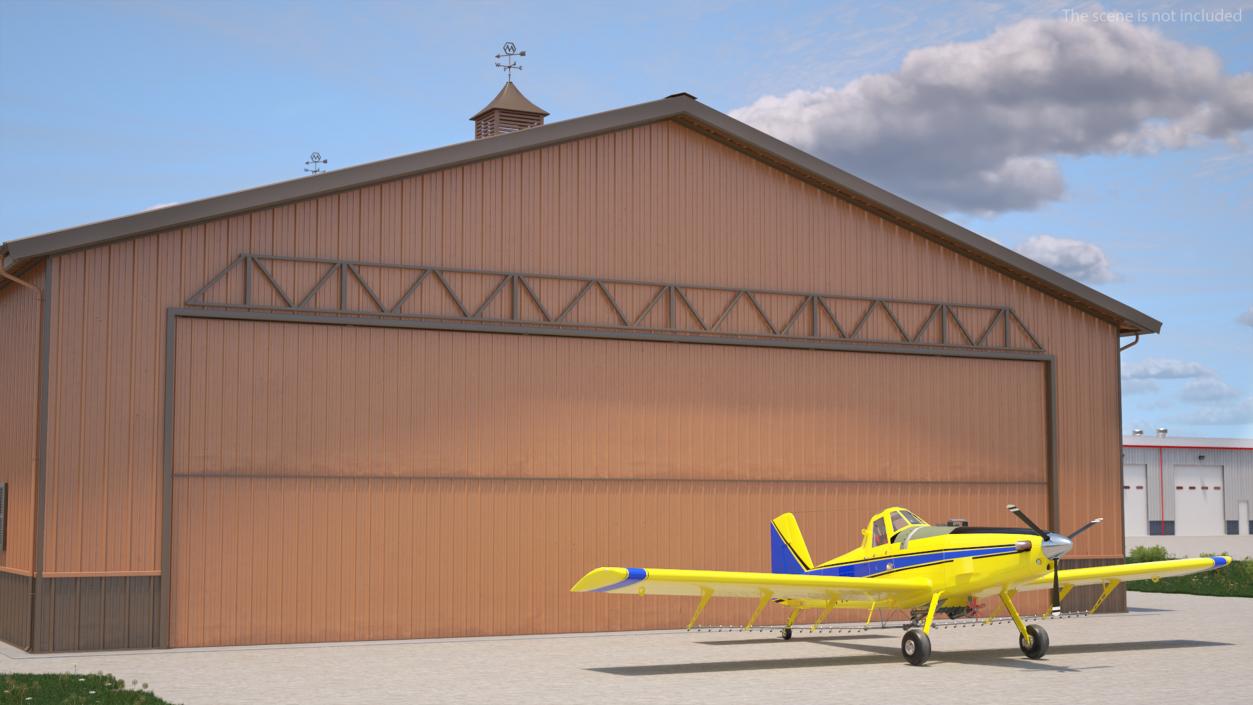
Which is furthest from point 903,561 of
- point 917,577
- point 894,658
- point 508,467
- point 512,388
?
point 512,388

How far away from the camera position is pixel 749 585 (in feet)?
53.3

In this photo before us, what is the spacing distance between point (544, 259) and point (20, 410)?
7.78 m

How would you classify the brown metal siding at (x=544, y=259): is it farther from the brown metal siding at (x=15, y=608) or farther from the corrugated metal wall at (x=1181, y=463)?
the corrugated metal wall at (x=1181, y=463)

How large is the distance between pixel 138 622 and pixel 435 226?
6.79m

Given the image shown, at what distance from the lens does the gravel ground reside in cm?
1344

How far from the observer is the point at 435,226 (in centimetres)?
1978

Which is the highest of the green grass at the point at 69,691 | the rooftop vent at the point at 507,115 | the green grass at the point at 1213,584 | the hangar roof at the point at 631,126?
the rooftop vent at the point at 507,115

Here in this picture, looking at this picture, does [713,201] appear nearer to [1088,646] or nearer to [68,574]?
[1088,646]

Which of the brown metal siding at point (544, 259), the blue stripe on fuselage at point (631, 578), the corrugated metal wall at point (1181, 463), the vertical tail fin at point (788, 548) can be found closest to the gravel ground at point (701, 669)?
the blue stripe on fuselage at point (631, 578)

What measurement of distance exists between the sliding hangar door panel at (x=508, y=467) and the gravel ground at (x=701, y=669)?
0.70 m

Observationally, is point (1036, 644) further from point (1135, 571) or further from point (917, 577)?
point (1135, 571)

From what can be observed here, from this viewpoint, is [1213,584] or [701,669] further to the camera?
[1213,584]

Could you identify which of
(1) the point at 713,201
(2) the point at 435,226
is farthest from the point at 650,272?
(2) the point at 435,226

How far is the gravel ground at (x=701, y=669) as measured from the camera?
44.1 feet
